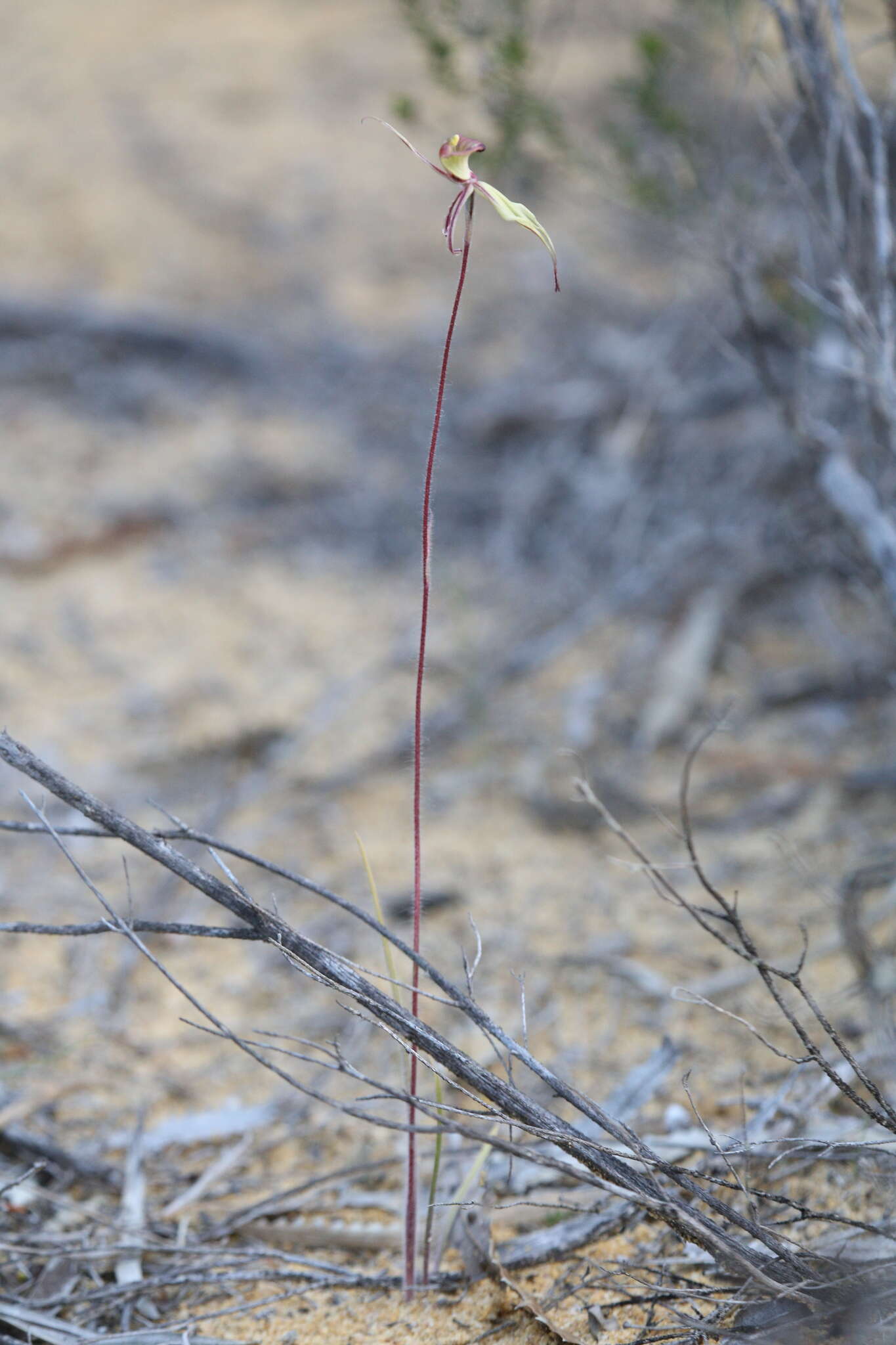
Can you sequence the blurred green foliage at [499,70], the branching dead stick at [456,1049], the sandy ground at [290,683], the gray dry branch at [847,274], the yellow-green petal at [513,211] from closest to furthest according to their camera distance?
the yellow-green petal at [513,211] < the branching dead stick at [456,1049] < the gray dry branch at [847,274] < the sandy ground at [290,683] < the blurred green foliage at [499,70]

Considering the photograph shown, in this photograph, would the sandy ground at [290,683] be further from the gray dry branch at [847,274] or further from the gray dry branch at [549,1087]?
the gray dry branch at [847,274]

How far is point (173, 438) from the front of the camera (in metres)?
4.84

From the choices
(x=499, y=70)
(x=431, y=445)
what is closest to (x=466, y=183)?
(x=431, y=445)

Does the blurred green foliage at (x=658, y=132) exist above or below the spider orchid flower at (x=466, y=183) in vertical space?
above

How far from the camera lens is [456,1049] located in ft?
3.58

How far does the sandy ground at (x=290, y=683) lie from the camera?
6.72 feet

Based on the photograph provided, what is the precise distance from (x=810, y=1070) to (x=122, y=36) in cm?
792

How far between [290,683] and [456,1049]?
2.62m

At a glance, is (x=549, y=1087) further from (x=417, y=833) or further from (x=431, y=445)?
(x=431, y=445)

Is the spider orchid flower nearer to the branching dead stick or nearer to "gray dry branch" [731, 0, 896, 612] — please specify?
the branching dead stick

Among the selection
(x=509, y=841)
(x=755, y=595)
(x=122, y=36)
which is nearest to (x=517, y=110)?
(x=755, y=595)

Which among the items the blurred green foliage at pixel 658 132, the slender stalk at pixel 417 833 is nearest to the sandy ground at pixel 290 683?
the slender stalk at pixel 417 833

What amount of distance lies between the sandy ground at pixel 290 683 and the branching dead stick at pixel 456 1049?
146 mm

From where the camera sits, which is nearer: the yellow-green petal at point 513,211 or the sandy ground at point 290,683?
the yellow-green petal at point 513,211
